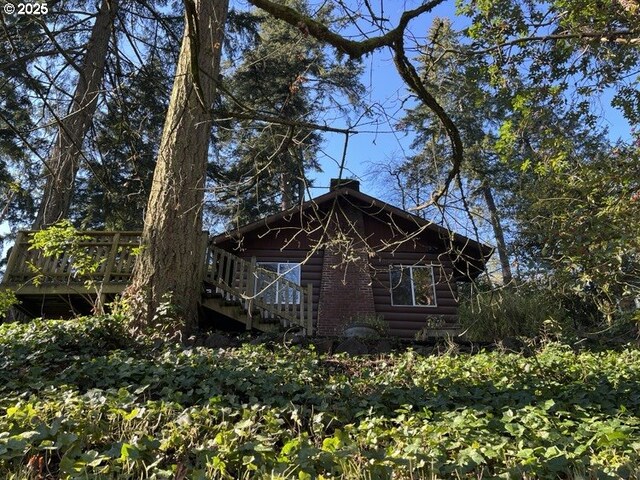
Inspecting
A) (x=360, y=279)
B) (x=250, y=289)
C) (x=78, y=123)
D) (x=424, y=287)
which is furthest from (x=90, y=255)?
(x=424, y=287)

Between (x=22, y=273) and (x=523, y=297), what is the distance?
11787 millimetres

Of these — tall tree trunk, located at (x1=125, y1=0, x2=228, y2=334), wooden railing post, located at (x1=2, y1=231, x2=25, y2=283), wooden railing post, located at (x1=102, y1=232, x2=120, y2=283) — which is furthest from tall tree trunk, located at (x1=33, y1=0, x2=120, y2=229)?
tall tree trunk, located at (x1=125, y1=0, x2=228, y2=334)

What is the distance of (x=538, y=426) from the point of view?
130 inches

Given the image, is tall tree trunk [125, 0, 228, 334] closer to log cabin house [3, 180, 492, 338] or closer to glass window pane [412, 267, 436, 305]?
log cabin house [3, 180, 492, 338]

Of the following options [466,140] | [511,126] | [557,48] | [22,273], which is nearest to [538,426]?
[511,126]

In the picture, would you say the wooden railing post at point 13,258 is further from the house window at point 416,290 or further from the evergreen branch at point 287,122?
the house window at point 416,290

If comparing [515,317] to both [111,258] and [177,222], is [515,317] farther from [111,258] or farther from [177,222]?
[111,258]

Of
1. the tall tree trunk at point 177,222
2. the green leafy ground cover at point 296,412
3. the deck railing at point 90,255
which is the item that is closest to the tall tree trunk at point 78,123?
the deck railing at point 90,255

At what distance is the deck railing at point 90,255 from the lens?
9.05m

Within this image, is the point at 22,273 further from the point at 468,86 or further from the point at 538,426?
the point at 538,426

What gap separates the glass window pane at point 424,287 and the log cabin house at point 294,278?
3 centimetres

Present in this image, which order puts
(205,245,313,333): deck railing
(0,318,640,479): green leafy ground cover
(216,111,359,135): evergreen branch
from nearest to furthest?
(0,318,640,479): green leafy ground cover → (216,111,359,135): evergreen branch → (205,245,313,333): deck railing

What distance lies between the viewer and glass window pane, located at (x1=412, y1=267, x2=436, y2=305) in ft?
45.5

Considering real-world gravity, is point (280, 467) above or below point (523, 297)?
below
